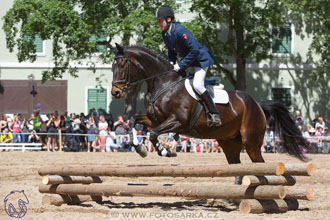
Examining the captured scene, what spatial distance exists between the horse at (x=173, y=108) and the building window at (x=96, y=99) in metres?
21.8

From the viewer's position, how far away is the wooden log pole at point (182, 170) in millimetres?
7859

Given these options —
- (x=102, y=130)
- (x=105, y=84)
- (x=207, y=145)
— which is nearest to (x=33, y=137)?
(x=102, y=130)

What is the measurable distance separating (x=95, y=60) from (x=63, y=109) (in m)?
3.08

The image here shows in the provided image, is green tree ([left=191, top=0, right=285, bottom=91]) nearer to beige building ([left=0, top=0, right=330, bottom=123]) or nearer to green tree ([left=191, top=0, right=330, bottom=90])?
green tree ([left=191, top=0, right=330, bottom=90])

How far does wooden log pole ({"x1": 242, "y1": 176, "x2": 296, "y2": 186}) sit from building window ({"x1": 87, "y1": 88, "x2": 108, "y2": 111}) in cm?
2360

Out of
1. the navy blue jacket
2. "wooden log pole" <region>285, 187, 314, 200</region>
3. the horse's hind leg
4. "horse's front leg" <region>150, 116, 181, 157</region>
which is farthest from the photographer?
the horse's hind leg

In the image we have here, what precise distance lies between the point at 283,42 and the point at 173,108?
78.3 feet

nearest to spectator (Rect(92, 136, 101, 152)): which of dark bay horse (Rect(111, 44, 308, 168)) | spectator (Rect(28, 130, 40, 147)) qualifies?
spectator (Rect(28, 130, 40, 147))

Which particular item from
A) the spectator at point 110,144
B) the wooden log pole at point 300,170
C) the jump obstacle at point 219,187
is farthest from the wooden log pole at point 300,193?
the spectator at point 110,144

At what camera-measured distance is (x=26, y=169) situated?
48.9 ft

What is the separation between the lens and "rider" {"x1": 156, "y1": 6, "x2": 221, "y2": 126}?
9117mm

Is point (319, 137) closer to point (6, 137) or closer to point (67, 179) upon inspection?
point (6, 137)

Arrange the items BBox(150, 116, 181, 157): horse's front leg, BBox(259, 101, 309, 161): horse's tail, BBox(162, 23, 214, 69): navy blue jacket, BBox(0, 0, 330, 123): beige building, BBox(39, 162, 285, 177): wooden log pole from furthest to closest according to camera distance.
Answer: BBox(0, 0, 330, 123): beige building
BBox(259, 101, 309, 161): horse's tail
BBox(162, 23, 214, 69): navy blue jacket
BBox(150, 116, 181, 157): horse's front leg
BBox(39, 162, 285, 177): wooden log pole

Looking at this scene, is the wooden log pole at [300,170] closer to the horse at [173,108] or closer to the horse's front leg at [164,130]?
the horse at [173,108]
